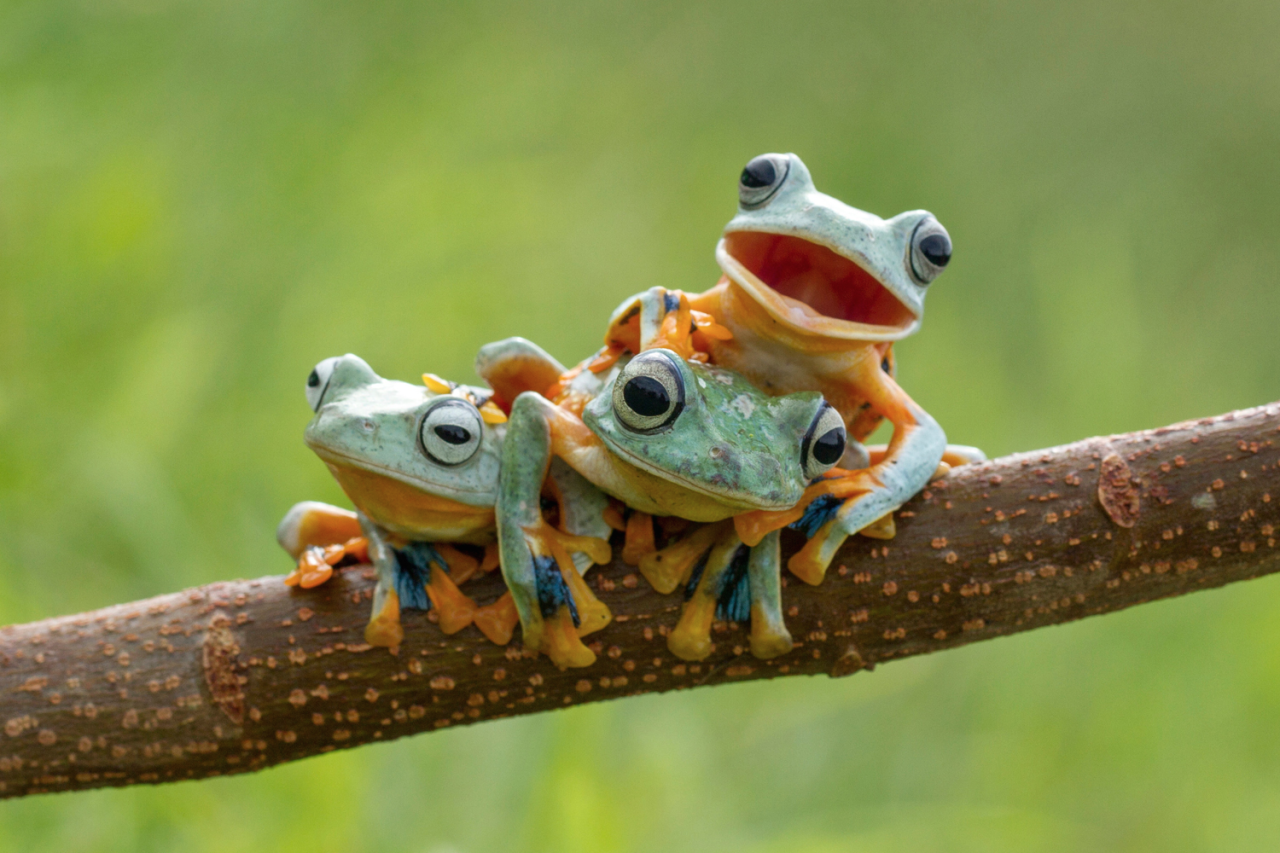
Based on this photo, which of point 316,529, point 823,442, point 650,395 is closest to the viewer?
point 650,395

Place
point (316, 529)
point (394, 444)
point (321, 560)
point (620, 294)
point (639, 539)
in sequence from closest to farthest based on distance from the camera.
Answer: point (394, 444)
point (639, 539)
point (321, 560)
point (316, 529)
point (620, 294)

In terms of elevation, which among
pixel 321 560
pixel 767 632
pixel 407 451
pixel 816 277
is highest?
pixel 816 277

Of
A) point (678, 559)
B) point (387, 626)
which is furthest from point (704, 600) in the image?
point (387, 626)

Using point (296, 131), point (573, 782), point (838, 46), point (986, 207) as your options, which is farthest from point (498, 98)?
point (573, 782)

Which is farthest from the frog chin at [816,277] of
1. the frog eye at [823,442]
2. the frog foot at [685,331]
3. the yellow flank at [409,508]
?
the yellow flank at [409,508]

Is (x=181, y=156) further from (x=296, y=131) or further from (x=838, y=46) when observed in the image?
(x=838, y=46)

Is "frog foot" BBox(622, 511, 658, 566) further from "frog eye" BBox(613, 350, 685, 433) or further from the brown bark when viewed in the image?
"frog eye" BBox(613, 350, 685, 433)

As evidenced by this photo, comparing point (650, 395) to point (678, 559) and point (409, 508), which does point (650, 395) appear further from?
point (409, 508)
